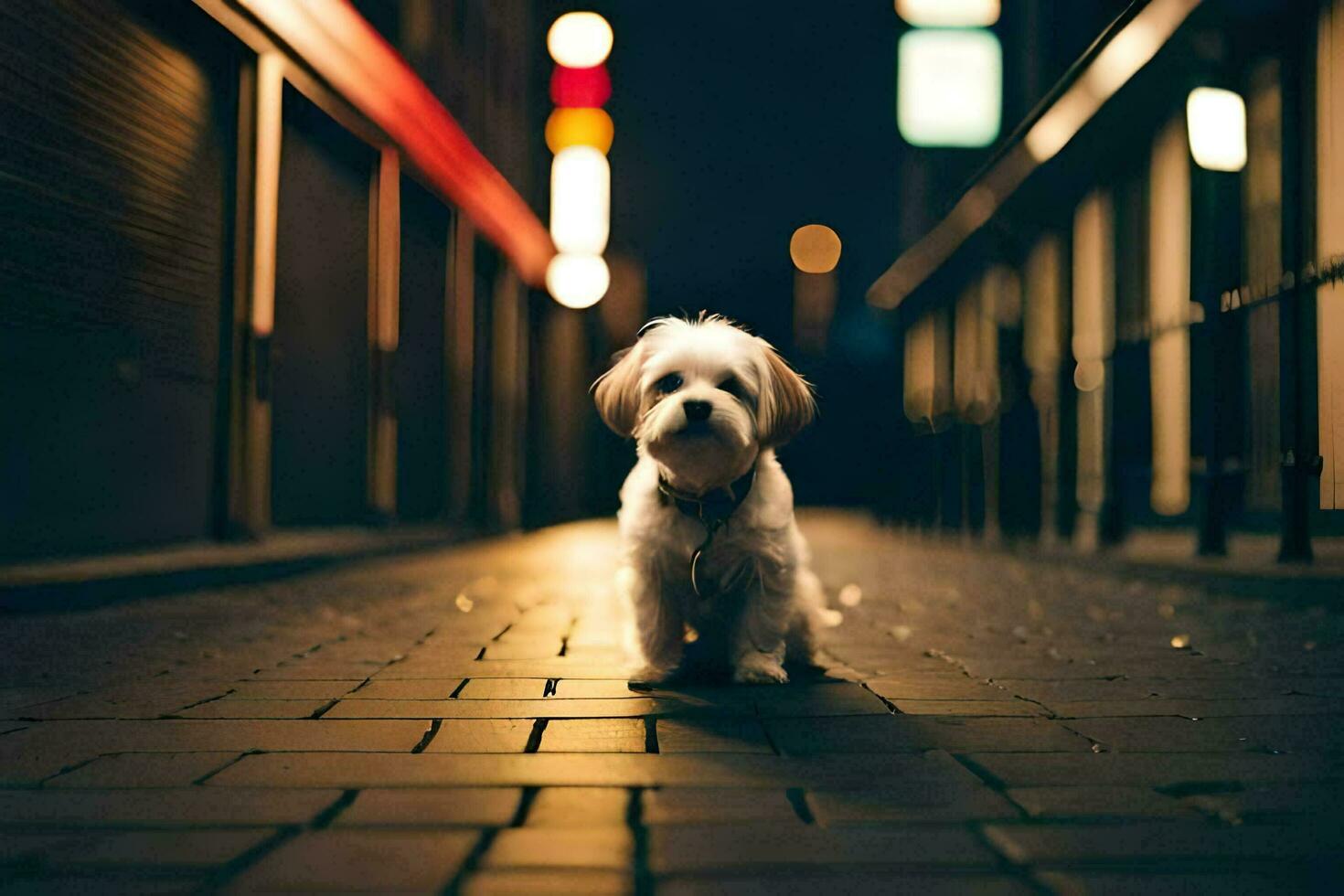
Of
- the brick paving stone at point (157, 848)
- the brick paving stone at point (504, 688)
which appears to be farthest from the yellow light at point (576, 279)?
the brick paving stone at point (157, 848)

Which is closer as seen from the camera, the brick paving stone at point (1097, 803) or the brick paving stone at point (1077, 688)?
the brick paving stone at point (1097, 803)

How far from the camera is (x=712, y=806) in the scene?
2.38 metres

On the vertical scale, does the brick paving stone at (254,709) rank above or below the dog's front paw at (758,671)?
below

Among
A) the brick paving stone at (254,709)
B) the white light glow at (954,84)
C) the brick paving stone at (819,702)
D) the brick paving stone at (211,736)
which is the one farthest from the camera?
the white light glow at (954,84)

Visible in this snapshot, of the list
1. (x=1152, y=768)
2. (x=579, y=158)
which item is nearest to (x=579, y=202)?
(x=579, y=158)

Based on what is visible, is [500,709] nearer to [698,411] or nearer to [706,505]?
[706,505]

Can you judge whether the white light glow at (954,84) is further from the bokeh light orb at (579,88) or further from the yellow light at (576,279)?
the bokeh light orb at (579,88)

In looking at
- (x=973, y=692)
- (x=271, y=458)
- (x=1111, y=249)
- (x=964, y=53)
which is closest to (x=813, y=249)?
(x=964, y=53)

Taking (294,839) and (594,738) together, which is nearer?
(294,839)

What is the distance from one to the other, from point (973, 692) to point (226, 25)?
709 centimetres

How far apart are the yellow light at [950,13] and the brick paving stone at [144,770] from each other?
13911 mm

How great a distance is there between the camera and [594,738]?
10.0 ft

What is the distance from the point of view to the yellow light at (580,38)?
18.3 m

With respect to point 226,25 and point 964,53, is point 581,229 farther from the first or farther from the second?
point 226,25
